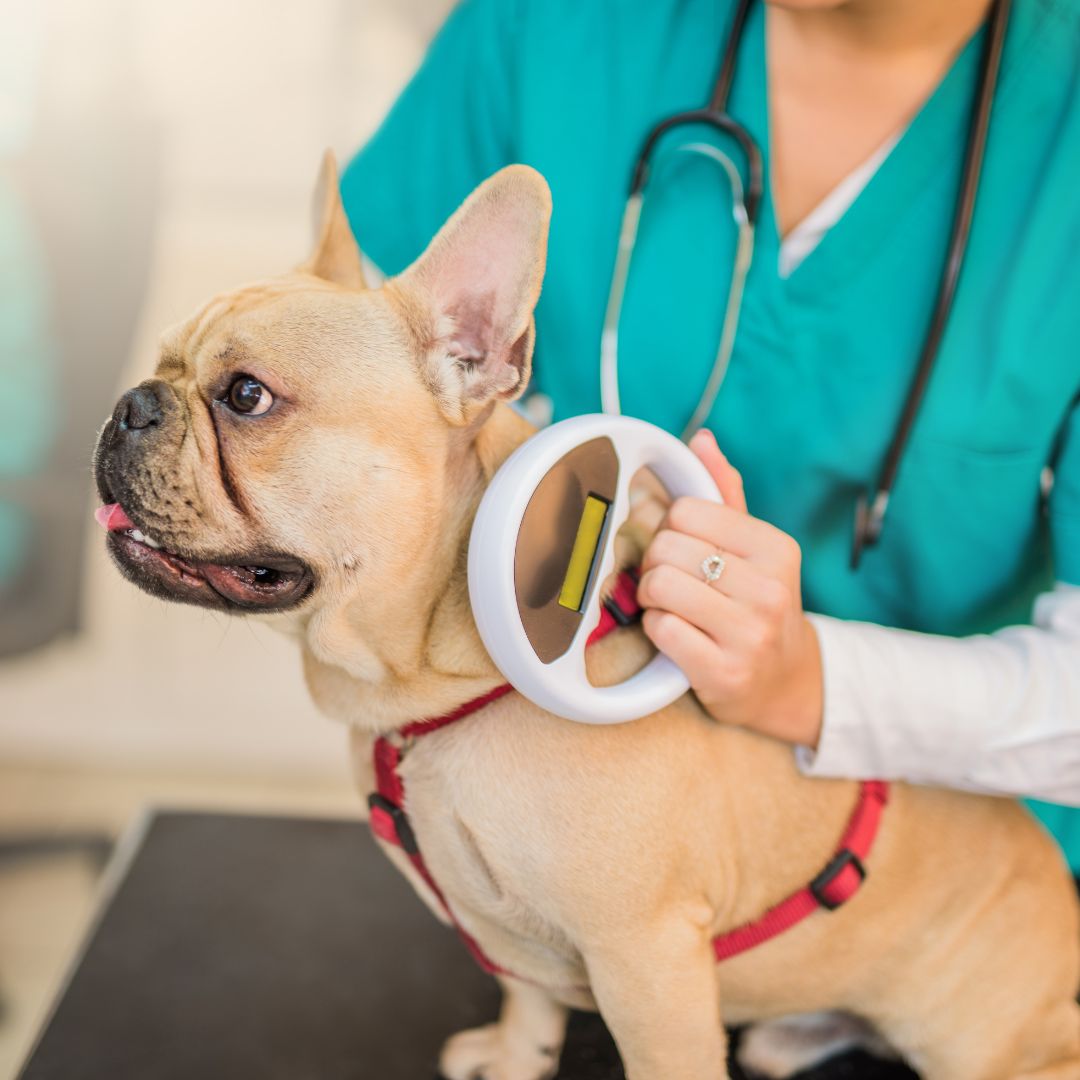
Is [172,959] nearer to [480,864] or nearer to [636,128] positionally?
[480,864]

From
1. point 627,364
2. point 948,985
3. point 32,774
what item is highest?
point 627,364

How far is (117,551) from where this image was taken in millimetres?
697

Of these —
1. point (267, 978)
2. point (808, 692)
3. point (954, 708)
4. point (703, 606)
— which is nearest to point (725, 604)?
point (703, 606)

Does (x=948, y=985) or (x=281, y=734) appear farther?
(x=281, y=734)

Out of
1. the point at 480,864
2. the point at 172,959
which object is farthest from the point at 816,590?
the point at 172,959

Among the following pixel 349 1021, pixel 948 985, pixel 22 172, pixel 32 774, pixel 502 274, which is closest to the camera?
pixel 502 274

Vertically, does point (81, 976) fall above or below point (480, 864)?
below

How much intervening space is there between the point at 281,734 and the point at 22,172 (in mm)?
887

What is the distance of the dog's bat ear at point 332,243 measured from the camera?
32.6 inches

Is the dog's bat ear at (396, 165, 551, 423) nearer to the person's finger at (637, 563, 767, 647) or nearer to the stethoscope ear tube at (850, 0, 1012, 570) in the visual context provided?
the person's finger at (637, 563, 767, 647)

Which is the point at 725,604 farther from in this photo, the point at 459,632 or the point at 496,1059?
the point at 496,1059

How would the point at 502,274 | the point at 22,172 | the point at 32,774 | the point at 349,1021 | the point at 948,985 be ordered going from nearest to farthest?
the point at 502,274 < the point at 948,985 < the point at 349,1021 < the point at 22,172 < the point at 32,774

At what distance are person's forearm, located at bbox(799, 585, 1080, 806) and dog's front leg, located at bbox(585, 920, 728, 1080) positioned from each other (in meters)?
0.17

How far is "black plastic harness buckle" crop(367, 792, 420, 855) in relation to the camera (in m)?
0.77
